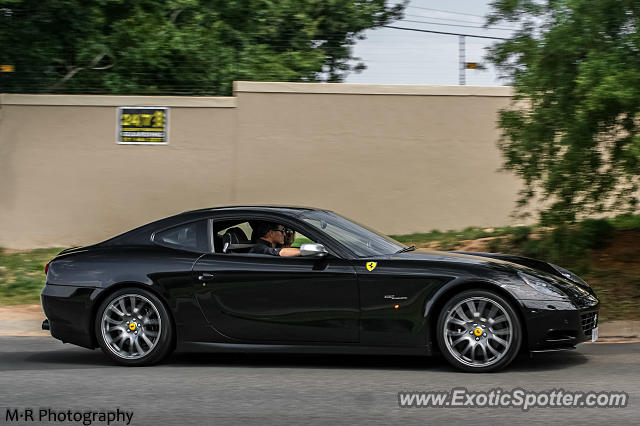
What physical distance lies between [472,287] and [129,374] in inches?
114

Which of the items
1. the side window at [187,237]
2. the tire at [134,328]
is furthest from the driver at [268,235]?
the tire at [134,328]

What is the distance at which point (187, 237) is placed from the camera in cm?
801

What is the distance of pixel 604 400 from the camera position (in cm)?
626

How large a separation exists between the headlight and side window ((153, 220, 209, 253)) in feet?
8.93

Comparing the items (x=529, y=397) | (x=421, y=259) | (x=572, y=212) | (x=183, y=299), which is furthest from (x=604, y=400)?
(x=572, y=212)

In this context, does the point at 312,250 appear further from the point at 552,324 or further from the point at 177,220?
the point at 552,324

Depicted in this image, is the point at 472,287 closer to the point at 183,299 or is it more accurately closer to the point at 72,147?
the point at 183,299

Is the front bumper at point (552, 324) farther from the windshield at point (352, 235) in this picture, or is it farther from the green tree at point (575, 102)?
the green tree at point (575, 102)

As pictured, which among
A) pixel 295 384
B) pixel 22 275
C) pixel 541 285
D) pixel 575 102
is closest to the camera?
pixel 295 384

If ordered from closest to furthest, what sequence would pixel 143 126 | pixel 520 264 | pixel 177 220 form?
1. pixel 520 264
2. pixel 177 220
3. pixel 143 126

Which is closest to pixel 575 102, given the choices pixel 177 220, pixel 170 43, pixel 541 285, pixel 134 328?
pixel 541 285

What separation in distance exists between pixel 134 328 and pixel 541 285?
3437 mm

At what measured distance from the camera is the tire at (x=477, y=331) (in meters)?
7.13

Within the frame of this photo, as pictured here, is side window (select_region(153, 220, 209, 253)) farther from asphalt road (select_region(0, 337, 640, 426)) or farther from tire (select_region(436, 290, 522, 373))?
tire (select_region(436, 290, 522, 373))
